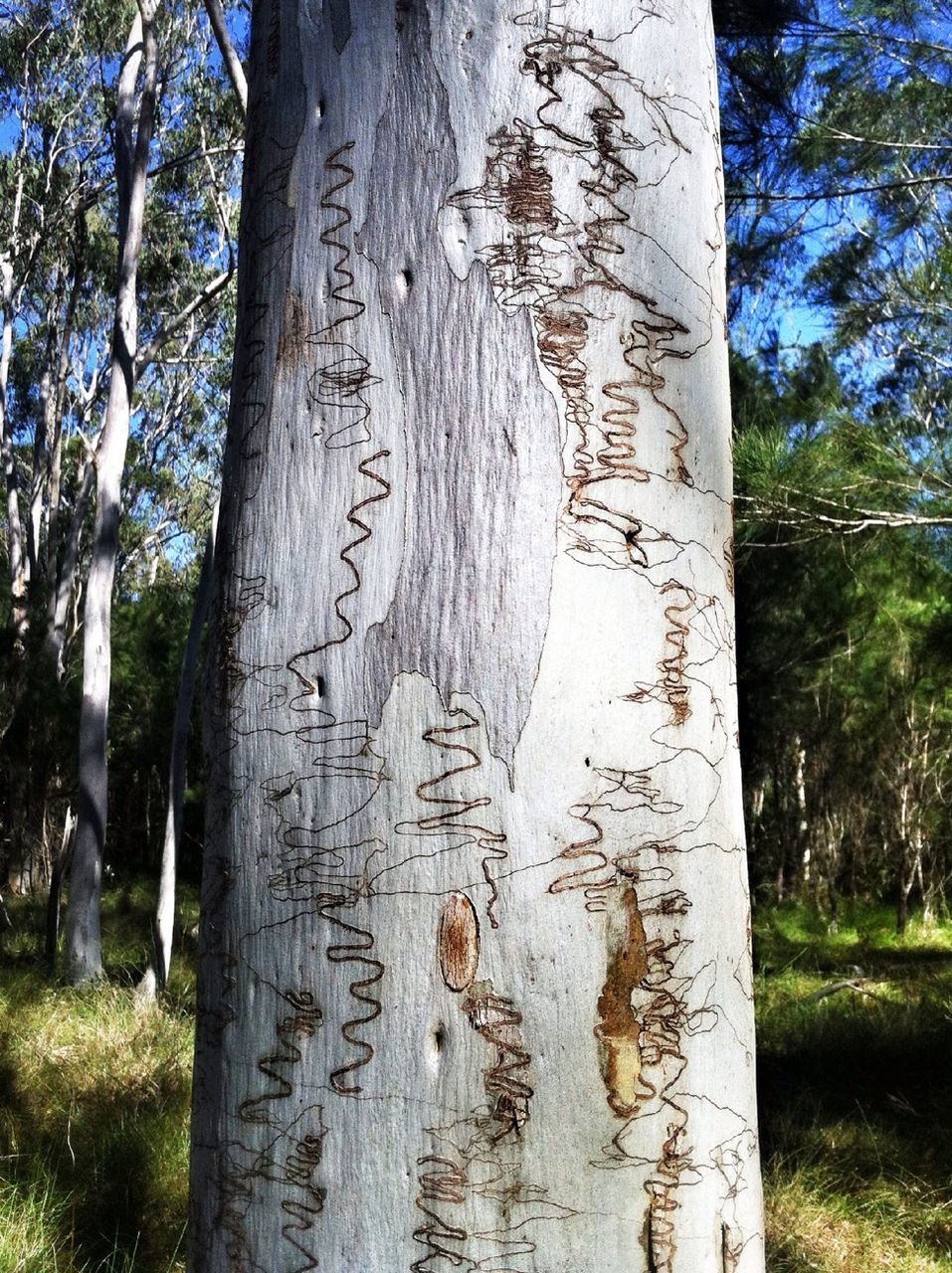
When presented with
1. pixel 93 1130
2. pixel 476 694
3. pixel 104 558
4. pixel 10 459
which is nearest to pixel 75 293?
pixel 10 459

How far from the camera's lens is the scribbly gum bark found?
2.13 ft

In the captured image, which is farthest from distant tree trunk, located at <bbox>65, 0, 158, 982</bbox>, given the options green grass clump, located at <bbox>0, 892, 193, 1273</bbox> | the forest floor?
green grass clump, located at <bbox>0, 892, 193, 1273</bbox>

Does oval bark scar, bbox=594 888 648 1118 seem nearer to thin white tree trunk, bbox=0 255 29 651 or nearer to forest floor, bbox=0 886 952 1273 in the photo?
forest floor, bbox=0 886 952 1273

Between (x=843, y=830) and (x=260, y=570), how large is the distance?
11.7 meters

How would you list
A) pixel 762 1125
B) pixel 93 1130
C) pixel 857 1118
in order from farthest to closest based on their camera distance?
pixel 857 1118
pixel 762 1125
pixel 93 1130

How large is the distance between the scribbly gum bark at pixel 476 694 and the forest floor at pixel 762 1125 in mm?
1986

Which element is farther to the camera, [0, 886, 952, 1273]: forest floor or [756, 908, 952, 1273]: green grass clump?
[756, 908, 952, 1273]: green grass clump

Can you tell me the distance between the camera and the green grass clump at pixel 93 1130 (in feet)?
8.30

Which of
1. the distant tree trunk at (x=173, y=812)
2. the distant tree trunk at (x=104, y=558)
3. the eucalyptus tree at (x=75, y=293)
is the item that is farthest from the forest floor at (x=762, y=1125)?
the eucalyptus tree at (x=75, y=293)

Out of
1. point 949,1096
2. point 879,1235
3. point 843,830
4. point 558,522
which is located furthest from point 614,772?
→ point 843,830

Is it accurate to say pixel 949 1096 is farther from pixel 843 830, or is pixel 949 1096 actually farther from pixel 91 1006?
pixel 843 830

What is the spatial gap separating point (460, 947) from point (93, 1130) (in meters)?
3.35

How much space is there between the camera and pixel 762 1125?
3900 mm

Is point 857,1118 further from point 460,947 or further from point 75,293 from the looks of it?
point 75,293
